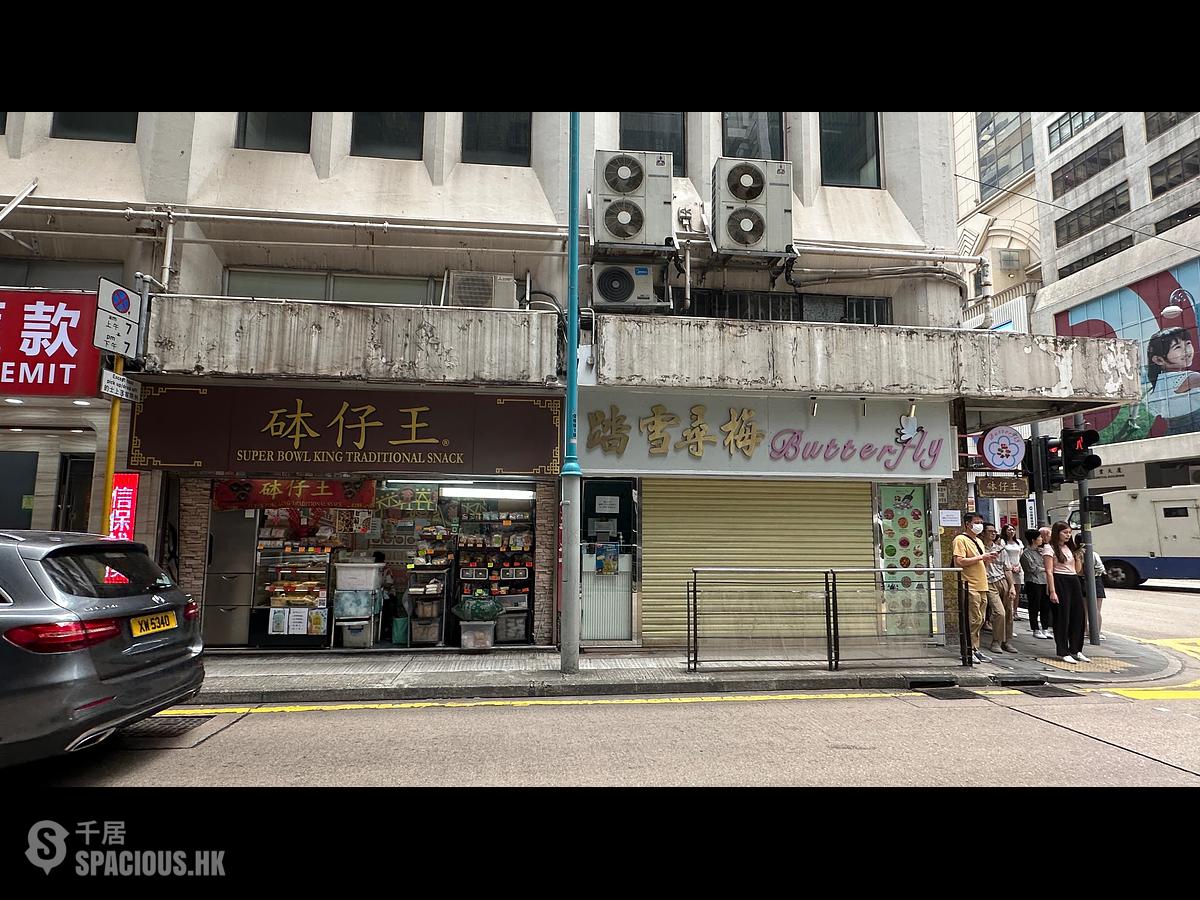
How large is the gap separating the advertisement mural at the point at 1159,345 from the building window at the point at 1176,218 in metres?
2.75

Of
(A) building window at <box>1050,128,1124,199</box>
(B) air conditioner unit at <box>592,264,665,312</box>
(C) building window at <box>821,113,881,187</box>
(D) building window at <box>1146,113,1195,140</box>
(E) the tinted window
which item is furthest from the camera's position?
(A) building window at <box>1050,128,1124,199</box>

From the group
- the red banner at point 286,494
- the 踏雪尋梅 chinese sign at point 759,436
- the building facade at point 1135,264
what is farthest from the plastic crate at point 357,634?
the building facade at point 1135,264

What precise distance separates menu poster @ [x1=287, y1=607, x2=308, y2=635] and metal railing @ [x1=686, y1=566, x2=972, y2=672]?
5594 millimetres

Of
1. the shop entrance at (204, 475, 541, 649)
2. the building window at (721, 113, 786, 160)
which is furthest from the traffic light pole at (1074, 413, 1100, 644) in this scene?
the shop entrance at (204, 475, 541, 649)

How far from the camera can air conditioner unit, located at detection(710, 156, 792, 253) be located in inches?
421

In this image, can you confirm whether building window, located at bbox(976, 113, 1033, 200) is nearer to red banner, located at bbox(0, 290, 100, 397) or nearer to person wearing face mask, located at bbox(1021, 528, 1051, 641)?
person wearing face mask, located at bbox(1021, 528, 1051, 641)

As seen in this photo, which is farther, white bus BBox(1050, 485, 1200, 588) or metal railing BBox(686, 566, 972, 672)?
white bus BBox(1050, 485, 1200, 588)

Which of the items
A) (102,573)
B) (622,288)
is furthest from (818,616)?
(102,573)

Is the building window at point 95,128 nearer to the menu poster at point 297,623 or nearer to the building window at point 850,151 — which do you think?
the menu poster at point 297,623

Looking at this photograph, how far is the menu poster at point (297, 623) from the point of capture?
998 cm
